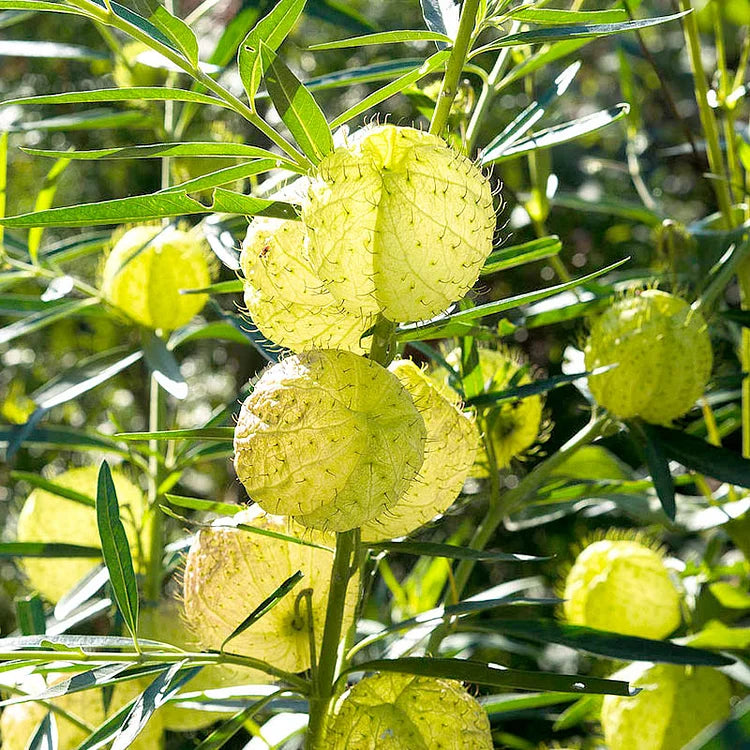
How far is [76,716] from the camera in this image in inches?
30.2

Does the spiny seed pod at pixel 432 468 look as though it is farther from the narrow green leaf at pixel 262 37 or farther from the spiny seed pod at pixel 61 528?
the spiny seed pod at pixel 61 528

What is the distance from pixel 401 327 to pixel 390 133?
0.12m

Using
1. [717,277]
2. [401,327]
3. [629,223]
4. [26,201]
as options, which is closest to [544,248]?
[401,327]

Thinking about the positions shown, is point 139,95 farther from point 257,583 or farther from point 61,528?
point 61,528

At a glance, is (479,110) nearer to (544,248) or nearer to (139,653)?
(544,248)

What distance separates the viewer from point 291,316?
0.49m

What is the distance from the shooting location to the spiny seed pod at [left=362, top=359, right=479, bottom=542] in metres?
0.51

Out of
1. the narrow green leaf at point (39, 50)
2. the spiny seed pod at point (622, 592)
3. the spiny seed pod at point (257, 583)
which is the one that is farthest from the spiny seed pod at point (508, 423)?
the narrow green leaf at point (39, 50)

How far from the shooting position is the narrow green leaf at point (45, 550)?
746 millimetres

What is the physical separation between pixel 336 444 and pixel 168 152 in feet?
0.51

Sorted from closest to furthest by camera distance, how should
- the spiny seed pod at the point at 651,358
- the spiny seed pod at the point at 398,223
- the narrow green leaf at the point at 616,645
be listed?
the spiny seed pod at the point at 398,223
the narrow green leaf at the point at 616,645
the spiny seed pod at the point at 651,358

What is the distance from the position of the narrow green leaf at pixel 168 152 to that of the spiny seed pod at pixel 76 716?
43 cm

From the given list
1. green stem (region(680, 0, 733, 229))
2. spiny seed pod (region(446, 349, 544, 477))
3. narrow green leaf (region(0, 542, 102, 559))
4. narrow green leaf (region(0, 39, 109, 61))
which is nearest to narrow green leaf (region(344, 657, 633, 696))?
spiny seed pod (region(446, 349, 544, 477))

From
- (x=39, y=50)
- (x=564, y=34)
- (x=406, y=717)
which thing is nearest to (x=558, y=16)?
(x=564, y=34)
